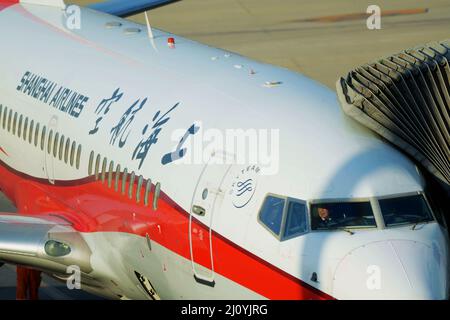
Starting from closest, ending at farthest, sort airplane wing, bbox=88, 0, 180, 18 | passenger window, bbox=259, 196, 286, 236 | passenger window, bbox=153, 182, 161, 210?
1. passenger window, bbox=259, 196, 286, 236
2. passenger window, bbox=153, 182, 161, 210
3. airplane wing, bbox=88, 0, 180, 18

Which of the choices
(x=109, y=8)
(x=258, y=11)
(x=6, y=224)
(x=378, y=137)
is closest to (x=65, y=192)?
(x=6, y=224)

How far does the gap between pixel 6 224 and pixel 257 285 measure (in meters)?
6.23

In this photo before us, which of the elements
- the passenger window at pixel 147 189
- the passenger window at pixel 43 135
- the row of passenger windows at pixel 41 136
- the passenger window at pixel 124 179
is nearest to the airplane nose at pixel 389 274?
the passenger window at pixel 147 189

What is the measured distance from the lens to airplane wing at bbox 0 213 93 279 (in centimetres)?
1847

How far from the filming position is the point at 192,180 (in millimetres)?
16156

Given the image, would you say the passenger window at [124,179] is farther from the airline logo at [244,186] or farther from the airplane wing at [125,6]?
the airplane wing at [125,6]

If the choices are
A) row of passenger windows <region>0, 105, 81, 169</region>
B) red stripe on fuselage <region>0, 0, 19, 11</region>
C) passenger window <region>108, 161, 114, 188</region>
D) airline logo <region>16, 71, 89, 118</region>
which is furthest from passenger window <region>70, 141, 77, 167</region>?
red stripe on fuselage <region>0, 0, 19, 11</region>

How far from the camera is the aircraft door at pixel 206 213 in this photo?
1541cm

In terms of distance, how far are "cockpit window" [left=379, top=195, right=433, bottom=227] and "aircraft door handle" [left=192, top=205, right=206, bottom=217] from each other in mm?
2539

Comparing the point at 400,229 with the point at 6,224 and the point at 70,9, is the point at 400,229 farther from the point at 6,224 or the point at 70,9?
the point at 70,9

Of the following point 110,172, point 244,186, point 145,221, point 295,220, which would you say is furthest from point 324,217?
point 110,172

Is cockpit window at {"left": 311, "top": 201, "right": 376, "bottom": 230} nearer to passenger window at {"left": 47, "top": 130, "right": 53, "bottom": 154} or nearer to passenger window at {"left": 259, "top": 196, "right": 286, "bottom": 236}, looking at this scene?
passenger window at {"left": 259, "top": 196, "right": 286, "bottom": 236}

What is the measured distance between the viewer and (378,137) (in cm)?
1534

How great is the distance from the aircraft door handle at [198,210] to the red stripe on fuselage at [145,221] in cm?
13
